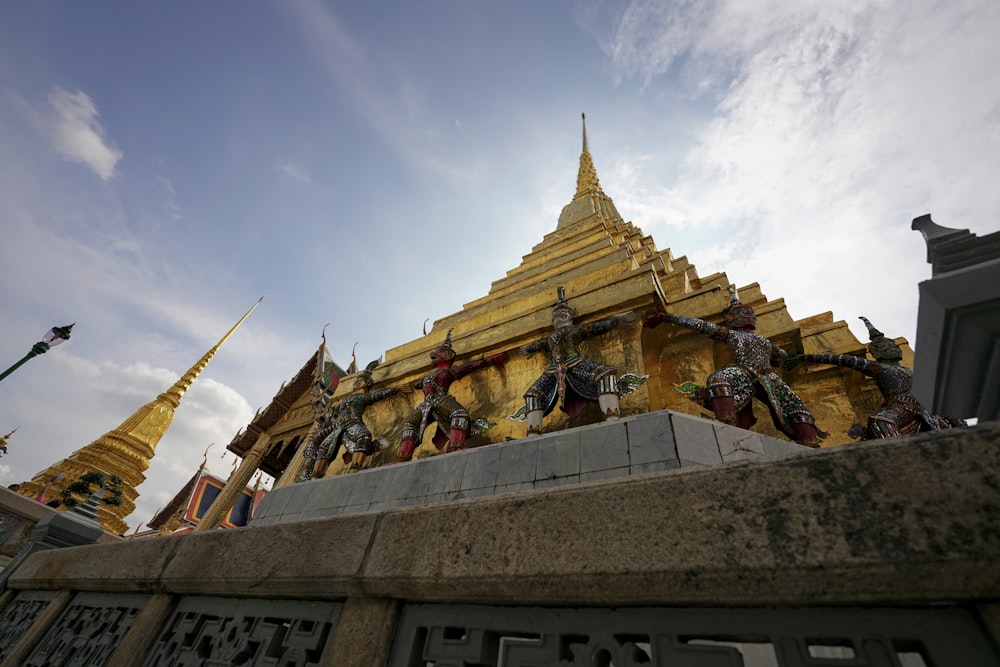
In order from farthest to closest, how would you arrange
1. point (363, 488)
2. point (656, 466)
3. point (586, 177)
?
point (586, 177), point (363, 488), point (656, 466)

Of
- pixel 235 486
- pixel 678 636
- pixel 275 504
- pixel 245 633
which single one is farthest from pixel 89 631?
pixel 235 486

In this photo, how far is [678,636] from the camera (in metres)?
1.57

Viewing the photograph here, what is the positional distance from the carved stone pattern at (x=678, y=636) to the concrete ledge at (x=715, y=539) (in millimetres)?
77

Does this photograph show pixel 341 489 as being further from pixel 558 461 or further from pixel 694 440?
pixel 694 440

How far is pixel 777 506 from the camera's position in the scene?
1.53 meters

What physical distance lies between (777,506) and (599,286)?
6883 mm

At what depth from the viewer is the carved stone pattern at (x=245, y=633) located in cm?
232

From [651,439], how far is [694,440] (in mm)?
420

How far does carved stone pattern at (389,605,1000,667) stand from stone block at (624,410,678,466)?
240 centimetres

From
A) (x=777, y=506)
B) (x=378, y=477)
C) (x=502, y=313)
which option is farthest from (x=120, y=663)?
(x=502, y=313)

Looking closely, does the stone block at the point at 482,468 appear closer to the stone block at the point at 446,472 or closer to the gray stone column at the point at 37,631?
the stone block at the point at 446,472

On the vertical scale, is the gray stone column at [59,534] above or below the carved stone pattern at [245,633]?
above

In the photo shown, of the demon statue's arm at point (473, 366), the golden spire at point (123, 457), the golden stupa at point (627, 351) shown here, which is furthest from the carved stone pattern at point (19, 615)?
the golden spire at point (123, 457)

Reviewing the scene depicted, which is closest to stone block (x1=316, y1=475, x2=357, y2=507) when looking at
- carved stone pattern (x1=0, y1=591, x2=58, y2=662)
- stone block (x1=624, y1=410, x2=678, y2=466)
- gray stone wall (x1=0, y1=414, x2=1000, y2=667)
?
carved stone pattern (x1=0, y1=591, x2=58, y2=662)
